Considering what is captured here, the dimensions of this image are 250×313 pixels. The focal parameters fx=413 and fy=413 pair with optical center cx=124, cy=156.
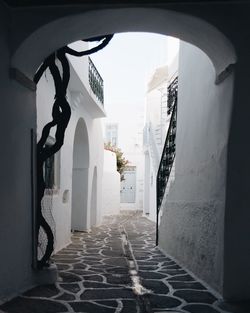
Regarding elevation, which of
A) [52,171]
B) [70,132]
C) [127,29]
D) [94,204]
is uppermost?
[127,29]

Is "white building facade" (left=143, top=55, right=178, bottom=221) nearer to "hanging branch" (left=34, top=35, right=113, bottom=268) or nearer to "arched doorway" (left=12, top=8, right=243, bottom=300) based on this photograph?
"hanging branch" (left=34, top=35, right=113, bottom=268)

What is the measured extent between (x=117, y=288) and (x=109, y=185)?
1678 centimetres

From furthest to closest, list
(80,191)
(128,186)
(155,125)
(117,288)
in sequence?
(128,186), (155,125), (80,191), (117,288)

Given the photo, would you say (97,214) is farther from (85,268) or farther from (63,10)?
(63,10)

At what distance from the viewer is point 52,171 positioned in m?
8.69

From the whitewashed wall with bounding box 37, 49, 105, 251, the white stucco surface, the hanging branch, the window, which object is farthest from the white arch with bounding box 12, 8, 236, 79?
the window

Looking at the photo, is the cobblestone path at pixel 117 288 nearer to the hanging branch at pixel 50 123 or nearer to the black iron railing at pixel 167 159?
A: the hanging branch at pixel 50 123

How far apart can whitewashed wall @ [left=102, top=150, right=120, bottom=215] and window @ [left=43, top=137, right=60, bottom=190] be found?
40.7 feet

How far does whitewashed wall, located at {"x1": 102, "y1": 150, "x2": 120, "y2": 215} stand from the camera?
860 inches

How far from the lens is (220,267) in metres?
4.81

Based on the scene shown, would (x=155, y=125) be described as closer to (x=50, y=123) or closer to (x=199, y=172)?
(x=199, y=172)

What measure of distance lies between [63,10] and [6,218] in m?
2.42

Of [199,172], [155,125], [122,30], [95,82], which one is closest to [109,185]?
[155,125]

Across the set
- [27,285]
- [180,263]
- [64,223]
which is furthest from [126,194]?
[27,285]
